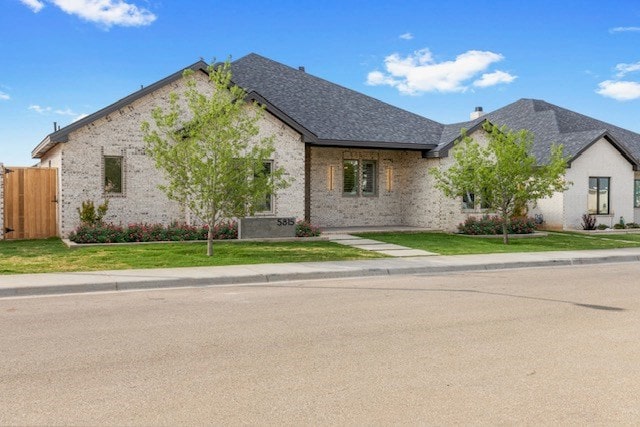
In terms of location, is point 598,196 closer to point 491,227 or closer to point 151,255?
point 491,227

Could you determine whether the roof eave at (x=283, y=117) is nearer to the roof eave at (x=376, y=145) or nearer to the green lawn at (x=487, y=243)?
the roof eave at (x=376, y=145)

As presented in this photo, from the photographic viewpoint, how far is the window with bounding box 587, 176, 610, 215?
29203 millimetres

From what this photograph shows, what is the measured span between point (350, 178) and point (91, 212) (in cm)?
1176

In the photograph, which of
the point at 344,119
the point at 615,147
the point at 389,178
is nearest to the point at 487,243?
the point at 389,178

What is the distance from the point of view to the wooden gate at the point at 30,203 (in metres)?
20.0

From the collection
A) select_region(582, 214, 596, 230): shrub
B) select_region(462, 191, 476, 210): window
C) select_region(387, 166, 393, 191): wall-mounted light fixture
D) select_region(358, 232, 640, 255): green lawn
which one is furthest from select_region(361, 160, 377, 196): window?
select_region(582, 214, 596, 230): shrub

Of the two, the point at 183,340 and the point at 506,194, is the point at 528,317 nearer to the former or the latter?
the point at 183,340

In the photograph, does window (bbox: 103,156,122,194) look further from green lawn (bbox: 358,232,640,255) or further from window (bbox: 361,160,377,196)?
window (bbox: 361,160,377,196)

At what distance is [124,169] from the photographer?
20.3 metres

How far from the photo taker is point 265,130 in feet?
72.5

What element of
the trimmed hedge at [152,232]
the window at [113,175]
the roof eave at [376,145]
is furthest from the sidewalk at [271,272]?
the roof eave at [376,145]

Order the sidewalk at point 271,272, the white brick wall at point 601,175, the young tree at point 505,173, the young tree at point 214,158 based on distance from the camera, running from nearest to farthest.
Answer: the sidewalk at point 271,272, the young tree at point 214,158, the young tree at point 505,173, the white brick wall at point 601,175

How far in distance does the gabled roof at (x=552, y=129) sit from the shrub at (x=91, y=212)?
44.6 ft

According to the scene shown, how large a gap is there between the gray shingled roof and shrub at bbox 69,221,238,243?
221 inches
